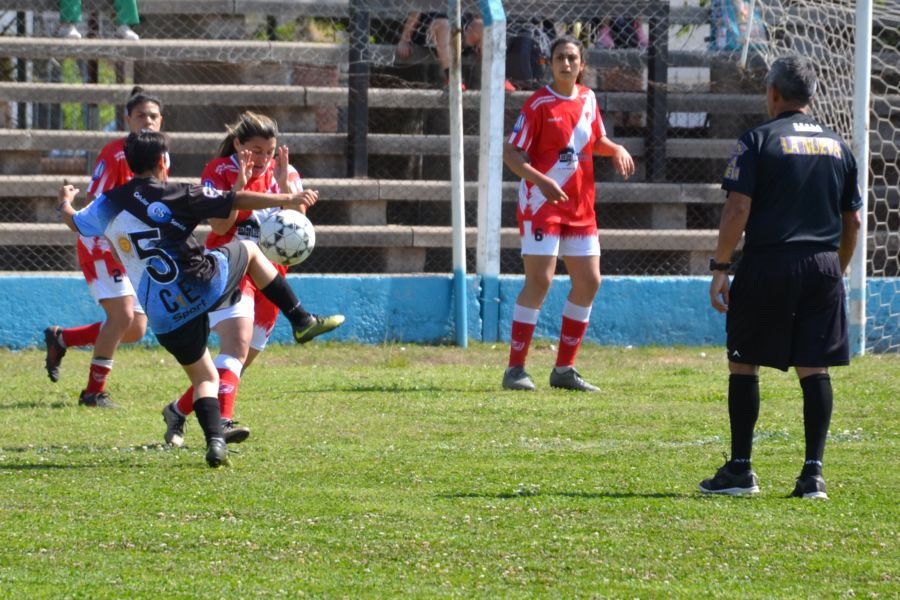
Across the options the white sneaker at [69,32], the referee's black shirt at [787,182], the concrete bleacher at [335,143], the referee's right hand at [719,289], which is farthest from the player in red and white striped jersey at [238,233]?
the white sneaker at [69,32]

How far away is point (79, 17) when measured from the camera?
14609 mm

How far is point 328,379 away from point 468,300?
8.60 ft

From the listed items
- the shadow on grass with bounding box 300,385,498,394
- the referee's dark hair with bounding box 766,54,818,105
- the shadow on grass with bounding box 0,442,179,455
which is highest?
the referee's dark hair with bounding box 766,54,818,105

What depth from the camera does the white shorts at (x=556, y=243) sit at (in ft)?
31.2

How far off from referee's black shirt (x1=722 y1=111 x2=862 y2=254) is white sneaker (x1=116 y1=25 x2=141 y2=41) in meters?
10.1

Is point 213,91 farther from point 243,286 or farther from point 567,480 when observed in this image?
point 567,480

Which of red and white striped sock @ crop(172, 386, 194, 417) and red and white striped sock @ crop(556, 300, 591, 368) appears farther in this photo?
red and white striped sock @ crop(556, 300, 591, 368)

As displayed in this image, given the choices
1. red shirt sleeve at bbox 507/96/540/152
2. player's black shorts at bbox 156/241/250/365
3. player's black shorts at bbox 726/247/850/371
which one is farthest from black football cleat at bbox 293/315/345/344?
red shirt sleeve at bbox 507/96/540/152

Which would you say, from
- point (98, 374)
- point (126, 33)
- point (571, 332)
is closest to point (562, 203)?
point (571, 332)

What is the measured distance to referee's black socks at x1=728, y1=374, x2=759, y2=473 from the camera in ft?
19.5

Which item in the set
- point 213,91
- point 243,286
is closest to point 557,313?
point 213,91

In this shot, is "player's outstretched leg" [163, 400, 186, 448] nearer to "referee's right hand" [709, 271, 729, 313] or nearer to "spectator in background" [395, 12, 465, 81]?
"referee's right hand" [709, 271, 729, 313]

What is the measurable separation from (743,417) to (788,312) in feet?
1.59

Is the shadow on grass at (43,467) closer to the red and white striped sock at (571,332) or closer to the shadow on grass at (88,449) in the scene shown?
the shadow on grass at (88,449)
